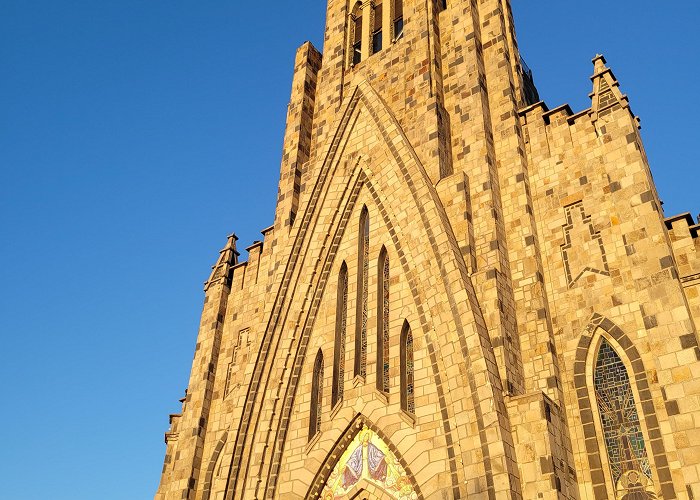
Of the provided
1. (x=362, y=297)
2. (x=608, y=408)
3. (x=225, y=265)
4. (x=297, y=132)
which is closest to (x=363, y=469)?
(x=362, y=297)

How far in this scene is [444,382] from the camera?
15367 millimetres

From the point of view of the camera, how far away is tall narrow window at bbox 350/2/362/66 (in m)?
25.3

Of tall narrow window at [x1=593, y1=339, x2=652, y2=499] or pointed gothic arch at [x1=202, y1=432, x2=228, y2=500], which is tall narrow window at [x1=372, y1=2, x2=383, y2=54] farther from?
tall narrow window at [x1=593, y1=339, x2=652, y2=499]

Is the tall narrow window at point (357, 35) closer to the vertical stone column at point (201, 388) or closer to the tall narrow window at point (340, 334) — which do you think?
the vertical stone column at point (201, 388)

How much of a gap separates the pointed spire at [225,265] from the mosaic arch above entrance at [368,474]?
8.43 m

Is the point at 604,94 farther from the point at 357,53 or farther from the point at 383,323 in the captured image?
the point at 357,53

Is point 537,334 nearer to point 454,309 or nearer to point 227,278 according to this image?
point 454,309

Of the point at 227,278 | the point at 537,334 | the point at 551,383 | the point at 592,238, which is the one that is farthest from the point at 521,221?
the point at 227,278

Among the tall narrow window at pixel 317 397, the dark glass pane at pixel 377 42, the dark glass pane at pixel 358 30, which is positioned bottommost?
the tall narrow window at pixel 317 397

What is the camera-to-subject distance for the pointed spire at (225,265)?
76.4 feet

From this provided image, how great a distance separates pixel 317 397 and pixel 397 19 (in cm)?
1352

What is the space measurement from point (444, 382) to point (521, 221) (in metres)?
4.51

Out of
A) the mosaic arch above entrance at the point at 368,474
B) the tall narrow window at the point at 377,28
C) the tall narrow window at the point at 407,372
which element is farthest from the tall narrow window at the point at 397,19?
the mosaic arch above entrance at the point at 368,474

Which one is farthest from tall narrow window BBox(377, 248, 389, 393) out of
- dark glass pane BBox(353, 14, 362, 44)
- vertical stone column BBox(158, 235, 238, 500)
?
dark glass pane BBox(353, 14, 362, 44)
